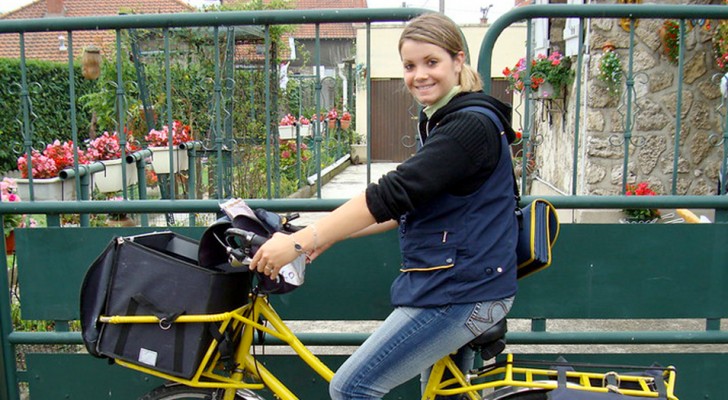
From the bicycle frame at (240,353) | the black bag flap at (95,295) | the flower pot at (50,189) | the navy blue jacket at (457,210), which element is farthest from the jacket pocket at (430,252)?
the flower pot at (50,189)

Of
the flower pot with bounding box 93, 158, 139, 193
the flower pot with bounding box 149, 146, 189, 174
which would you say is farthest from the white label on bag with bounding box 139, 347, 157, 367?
the flower pot with bounding box 149, 146, 189, 174

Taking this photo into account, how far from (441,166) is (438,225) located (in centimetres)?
21

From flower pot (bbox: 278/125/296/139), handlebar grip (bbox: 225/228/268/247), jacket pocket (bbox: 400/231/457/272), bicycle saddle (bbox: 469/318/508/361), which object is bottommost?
bicycle saddle (bbox: 469/318/508/361)

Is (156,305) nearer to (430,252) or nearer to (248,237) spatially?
(248,237)

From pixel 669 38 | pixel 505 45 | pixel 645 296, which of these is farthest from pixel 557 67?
pixel 505 45

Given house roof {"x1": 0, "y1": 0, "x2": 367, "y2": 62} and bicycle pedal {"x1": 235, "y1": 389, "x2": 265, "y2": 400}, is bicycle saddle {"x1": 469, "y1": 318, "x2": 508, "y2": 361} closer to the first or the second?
bicycle pedal {"x1": 235, "y1": 389, "x2": 265, "y2": 400}

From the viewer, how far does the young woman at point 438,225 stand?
6.33 ft

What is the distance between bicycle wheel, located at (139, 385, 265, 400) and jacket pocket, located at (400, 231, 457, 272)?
0.80 meters

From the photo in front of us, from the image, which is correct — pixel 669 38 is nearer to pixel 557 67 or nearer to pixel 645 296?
pixel 557 67

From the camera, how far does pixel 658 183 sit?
20.8ft

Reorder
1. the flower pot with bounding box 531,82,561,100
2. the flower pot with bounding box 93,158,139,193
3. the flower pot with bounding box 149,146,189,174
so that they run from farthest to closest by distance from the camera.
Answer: the flower pot with bounding box 531,82,561,100
the flower pot with bounding box 149,146,189,174
the flower pot with bounding box 93,158,139,193

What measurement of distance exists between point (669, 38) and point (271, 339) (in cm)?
486

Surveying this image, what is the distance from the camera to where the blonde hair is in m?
2.07

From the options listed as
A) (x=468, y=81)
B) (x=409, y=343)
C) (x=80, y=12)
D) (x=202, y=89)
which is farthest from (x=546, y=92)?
(x=80, y=12)
